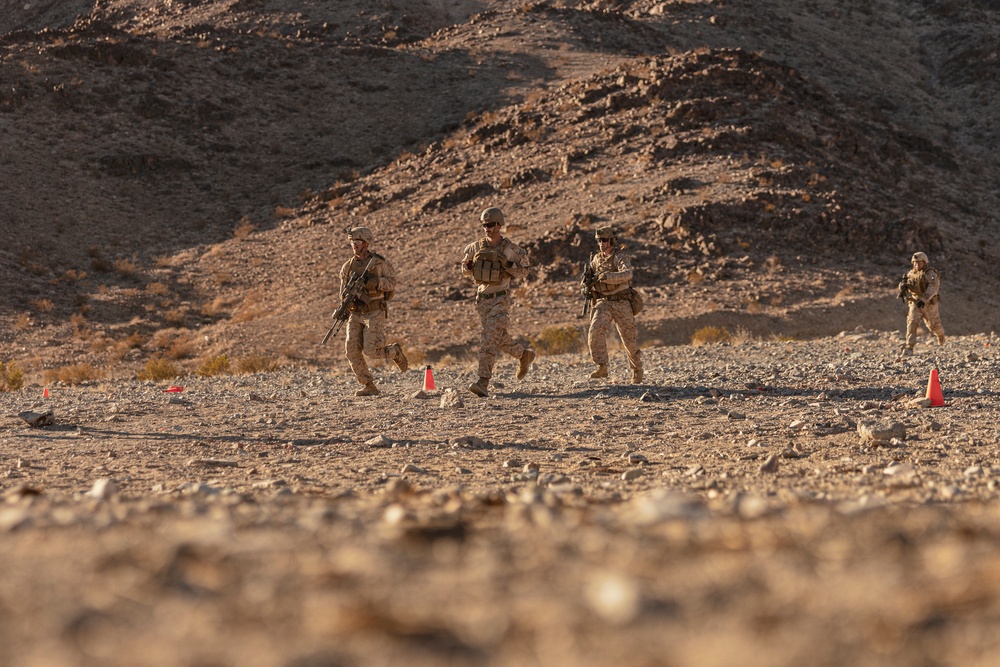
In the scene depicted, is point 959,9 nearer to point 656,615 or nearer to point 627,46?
point 627,46

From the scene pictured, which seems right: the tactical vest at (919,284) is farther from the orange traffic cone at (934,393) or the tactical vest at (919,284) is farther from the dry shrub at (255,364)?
the dry shrub at (255,364)

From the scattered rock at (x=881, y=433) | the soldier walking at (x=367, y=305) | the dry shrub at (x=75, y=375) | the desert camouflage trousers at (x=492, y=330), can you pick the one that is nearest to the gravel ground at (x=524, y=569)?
the scattered rock at (x=881, y=433)

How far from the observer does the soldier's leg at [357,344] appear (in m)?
11.3

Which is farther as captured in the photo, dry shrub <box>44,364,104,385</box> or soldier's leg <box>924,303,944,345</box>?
dry shrub <box>44,364,104,385</box>

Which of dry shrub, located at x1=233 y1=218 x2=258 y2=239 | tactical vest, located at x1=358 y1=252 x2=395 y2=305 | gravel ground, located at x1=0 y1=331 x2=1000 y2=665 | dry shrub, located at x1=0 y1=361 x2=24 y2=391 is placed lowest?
dry shrub, located at x1=0 y1=361 x2=24 y2=391

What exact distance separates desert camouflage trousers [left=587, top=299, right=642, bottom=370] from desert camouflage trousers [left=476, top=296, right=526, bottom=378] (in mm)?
1070

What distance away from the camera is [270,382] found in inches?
554

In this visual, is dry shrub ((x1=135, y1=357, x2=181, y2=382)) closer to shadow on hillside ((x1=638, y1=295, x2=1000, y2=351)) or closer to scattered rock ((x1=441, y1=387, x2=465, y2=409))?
scattered rock ((x1=441, y1=387, x2=465, y2=409))

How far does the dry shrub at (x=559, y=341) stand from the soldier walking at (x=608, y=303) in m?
7.80

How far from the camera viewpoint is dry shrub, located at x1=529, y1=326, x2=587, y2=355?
1980 cm

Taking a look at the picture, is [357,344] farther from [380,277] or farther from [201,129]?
[201,129]

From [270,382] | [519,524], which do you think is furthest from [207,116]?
[519,524]

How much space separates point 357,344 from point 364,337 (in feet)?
0.43

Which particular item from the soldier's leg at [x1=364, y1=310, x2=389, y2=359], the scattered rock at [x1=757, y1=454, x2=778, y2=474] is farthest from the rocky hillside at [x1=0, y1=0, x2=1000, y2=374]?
the scattered rock at [x1=757, y1=454, x2=778, y2=474]
